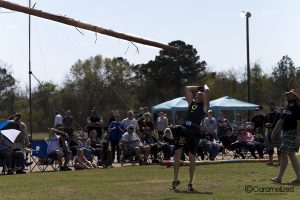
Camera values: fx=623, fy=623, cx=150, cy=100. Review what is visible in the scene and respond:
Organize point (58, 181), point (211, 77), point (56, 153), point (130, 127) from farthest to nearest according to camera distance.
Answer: point (211, 77), point (130, 127), point (56, 153), point (58, 181)

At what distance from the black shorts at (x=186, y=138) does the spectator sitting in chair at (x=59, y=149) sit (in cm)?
624

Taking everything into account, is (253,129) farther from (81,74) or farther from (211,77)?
(211,77)

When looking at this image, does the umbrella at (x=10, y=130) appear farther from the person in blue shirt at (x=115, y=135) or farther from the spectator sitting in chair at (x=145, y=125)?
the spectator sitting in chair at (x=145, y=125)

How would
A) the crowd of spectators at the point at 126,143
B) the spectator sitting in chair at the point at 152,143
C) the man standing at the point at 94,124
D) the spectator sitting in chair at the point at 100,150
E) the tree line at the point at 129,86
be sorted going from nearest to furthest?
the crowd of spectators at the point at 126,143 → the spectator sitting in chair at the point at 100,150 → the spectator sitting in chair at the point at 152,143 → the man standing at the point at 94,124 → the tree line at the point at 129,86

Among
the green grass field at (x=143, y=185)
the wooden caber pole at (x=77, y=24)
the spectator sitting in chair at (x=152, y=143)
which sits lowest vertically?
the green grass field at (x=143, y=185)

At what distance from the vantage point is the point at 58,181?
38.7 ft

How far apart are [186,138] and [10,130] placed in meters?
6.64

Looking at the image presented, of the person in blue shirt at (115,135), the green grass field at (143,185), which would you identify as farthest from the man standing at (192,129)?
the person in blue shirt at (115,135)

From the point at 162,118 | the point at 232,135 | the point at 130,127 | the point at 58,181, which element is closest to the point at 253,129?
the point at 232,135

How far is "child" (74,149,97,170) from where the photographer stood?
51.0 feet

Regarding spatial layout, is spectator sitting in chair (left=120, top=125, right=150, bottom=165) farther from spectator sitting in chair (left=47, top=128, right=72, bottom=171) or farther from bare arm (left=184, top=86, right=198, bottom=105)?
bare arm (left=184, top=86, right=198, bottom=105)

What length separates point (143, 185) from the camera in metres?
10.4

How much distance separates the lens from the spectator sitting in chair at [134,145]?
16969 millimetres

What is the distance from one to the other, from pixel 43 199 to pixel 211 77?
55.7m
